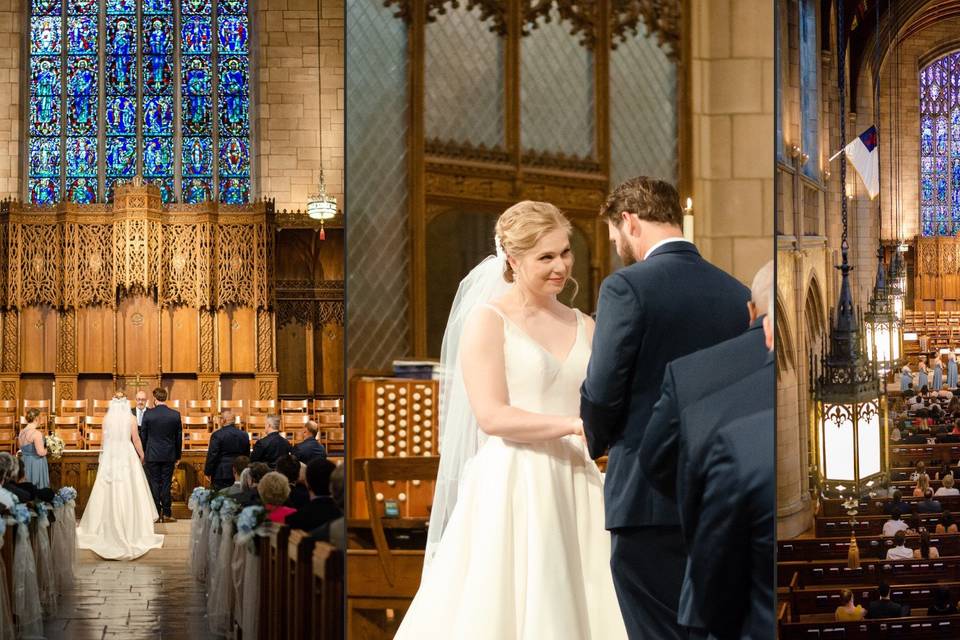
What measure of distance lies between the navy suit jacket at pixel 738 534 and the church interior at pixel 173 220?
11659mm

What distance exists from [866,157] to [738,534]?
12539mm

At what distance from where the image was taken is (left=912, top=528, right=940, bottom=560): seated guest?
1038cm

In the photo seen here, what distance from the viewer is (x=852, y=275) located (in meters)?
19.7

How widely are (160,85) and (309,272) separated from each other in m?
3.76

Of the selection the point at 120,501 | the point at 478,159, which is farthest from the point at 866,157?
the point at 478,159

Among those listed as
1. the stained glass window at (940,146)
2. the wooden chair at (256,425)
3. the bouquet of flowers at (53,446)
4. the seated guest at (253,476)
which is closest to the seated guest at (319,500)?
the seated guest at (253,476)

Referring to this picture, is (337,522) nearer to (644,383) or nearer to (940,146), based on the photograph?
(644,383)

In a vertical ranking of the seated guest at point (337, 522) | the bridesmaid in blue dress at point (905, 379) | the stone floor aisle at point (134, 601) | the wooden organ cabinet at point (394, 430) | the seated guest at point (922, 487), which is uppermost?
the wooden organ cabinet at point (394, 430)

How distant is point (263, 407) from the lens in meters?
16.1

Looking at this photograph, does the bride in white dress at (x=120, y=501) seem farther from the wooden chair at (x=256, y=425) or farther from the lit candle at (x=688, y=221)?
the lit candle at (x=688, y=221)

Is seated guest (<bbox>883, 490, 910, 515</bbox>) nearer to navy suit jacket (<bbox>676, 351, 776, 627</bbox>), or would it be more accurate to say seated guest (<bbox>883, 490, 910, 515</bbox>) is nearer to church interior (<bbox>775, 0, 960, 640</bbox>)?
church interior (<bbox>775, 0, 960, 640</bbox>)

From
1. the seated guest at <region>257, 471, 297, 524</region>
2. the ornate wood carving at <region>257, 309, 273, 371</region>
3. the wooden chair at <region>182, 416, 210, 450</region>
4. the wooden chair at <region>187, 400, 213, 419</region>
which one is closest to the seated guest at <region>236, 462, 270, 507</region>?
the seated guest at <region>257, 471, 297, 524</region>

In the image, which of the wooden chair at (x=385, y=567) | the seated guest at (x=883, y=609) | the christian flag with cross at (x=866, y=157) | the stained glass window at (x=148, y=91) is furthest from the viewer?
the stained glass window at (x=148, y=91)

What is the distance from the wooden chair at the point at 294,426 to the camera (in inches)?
607
